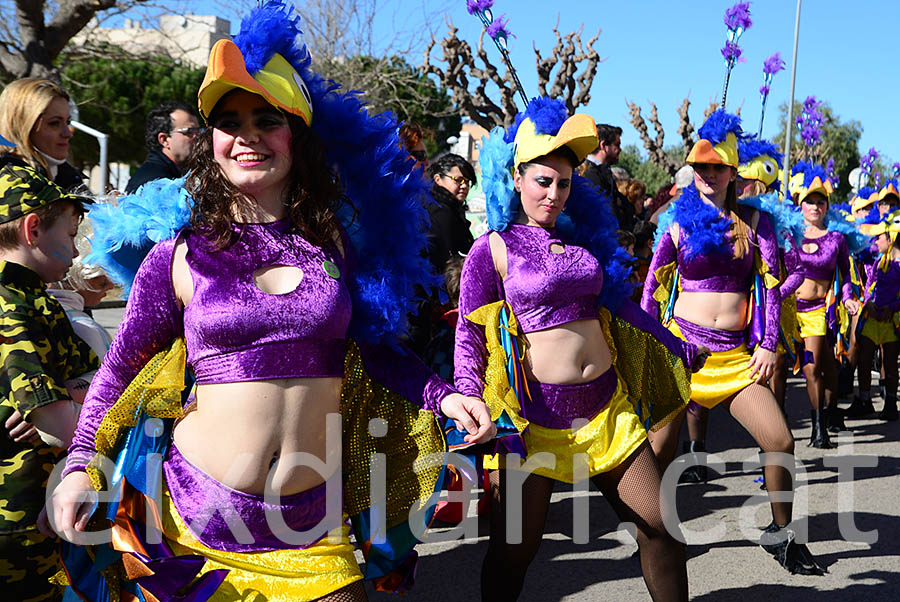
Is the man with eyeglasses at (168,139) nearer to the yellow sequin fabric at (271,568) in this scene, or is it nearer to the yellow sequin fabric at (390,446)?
the yellow sequin fabric at (390,446)

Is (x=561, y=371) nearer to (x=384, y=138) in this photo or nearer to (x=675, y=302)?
(x=384, y=138)

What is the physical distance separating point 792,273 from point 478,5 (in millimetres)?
3267

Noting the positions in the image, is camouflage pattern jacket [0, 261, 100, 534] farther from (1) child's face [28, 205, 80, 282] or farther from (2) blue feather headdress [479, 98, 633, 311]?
(2) blue feather headdress [479, 98, 633, 311]

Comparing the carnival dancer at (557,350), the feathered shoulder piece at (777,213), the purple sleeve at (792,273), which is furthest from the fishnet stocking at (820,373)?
the carnival dancer at (557,350)

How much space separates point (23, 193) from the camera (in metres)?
2.54

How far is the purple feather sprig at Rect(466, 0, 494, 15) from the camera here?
418cm

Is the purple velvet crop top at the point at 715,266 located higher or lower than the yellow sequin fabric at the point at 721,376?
higher

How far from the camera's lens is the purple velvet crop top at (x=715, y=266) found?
4.83m

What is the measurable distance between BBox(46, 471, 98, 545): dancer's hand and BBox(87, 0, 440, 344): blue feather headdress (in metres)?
0.65

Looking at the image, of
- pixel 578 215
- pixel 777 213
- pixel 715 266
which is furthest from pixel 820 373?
pixel 578 215

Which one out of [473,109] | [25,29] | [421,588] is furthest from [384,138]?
[473,109]

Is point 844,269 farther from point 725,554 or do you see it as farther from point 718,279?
point 725,554

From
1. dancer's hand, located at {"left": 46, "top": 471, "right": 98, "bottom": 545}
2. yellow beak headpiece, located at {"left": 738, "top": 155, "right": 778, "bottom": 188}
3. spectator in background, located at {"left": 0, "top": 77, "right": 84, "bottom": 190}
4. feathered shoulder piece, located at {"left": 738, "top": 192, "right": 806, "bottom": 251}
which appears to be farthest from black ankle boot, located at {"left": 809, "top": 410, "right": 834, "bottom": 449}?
dancer's hand, located at {"left": 46, "top": 471, "right": 98, "bottom": 545}

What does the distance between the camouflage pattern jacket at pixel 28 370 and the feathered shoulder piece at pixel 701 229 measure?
129 inches
